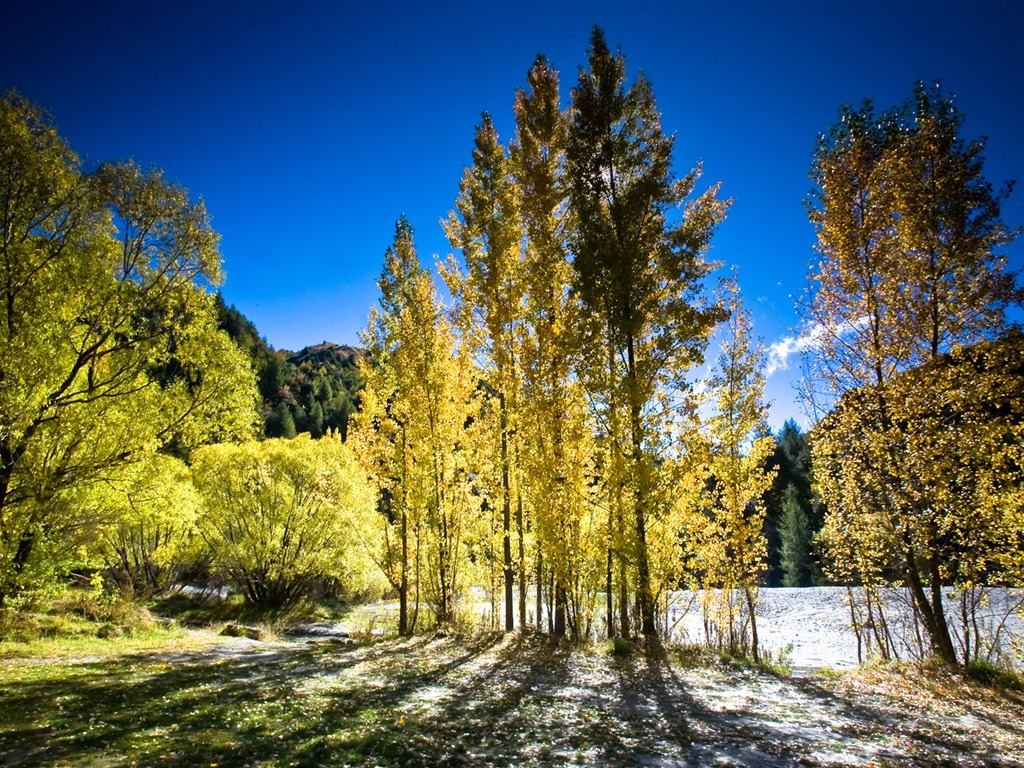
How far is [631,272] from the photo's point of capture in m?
10.4

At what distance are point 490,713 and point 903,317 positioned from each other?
1065cm

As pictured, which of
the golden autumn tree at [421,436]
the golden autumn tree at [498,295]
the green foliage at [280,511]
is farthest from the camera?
the green foliage at [280,511]

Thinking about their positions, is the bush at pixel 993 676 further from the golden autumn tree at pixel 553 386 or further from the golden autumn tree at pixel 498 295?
the golden autumn tree at pixel 498 295

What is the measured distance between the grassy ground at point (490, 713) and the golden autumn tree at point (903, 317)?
2619 millimetres

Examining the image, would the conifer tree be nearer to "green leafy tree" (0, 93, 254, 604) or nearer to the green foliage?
the green foliage

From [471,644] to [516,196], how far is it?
11.1 m

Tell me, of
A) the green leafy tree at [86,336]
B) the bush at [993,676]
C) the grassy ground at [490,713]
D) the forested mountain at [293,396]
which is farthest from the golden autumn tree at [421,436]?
the forested mountain at [293,396]

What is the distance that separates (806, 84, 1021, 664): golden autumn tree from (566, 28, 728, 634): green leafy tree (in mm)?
3332

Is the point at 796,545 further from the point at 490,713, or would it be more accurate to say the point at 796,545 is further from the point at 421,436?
the point at 490,713

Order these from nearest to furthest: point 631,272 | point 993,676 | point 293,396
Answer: point 993,676 → point 631,272 → point 293,396

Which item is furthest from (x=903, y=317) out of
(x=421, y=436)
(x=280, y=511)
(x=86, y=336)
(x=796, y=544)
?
(x=796, y=544)

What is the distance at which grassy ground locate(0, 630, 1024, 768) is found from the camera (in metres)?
5.11

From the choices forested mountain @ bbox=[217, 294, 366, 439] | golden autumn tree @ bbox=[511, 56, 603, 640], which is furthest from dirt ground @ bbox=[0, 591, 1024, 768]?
forested mountain @ bbox=[217, 294, 366, 439]

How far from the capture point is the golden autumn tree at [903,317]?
9336 mm
